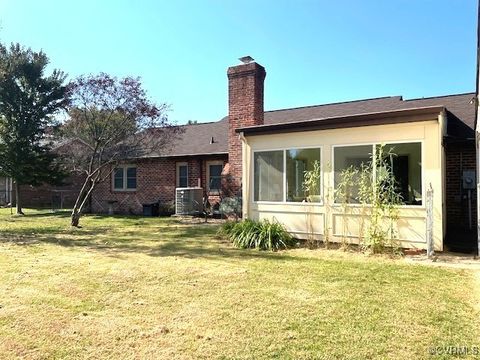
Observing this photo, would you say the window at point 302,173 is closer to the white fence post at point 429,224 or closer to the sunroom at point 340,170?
the sunroom at point 340,170

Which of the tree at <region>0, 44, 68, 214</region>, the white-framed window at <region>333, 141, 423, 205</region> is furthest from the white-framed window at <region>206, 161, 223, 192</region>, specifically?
the white-framed window at <region>333, 141, 423, 205</region>

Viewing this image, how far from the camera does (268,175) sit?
10047 mm

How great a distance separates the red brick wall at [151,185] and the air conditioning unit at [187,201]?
3.11 feet

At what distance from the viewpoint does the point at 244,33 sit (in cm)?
1388

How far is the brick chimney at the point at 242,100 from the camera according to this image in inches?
506

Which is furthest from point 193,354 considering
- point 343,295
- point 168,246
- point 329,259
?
point 168,246

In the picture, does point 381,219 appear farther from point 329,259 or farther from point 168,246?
point 168,246

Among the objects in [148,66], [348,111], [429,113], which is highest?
[148,66]

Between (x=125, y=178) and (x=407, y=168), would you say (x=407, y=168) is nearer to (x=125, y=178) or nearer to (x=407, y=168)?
(x=407, y=168)

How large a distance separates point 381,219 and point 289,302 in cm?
435

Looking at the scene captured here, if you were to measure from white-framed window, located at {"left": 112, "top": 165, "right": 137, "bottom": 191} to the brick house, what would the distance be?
2.96 meters

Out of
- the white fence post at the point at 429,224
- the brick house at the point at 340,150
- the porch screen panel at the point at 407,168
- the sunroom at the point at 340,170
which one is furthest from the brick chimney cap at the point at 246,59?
the white fence post at the point at 429,224

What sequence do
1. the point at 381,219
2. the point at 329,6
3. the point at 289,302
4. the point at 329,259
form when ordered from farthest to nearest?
the point at 329,6 → the point at 381,219 → the point at 329,259 → the point at 289,302

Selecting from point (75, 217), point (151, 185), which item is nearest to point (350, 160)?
point (75, 217)
